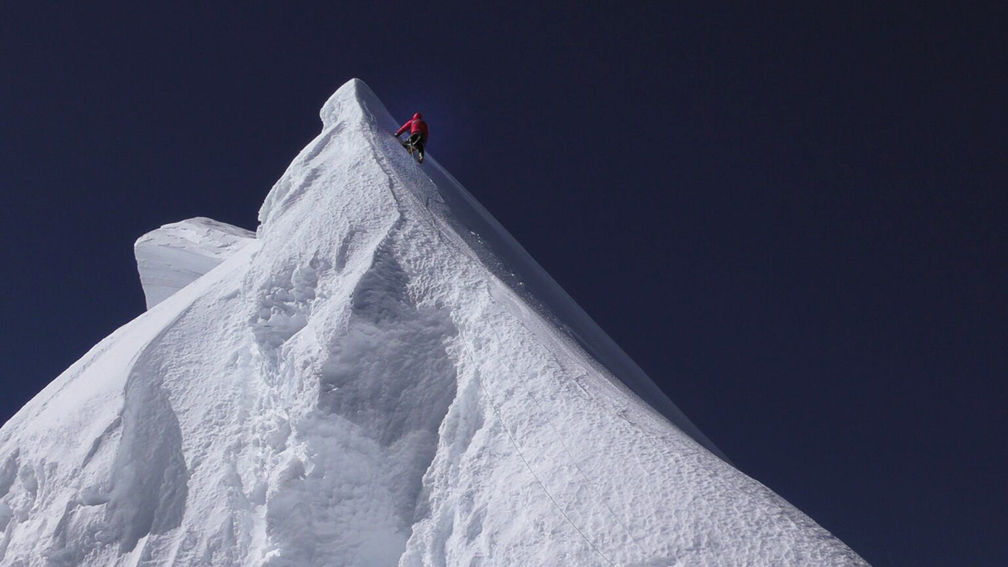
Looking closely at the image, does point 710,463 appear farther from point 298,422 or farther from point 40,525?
point 40,525

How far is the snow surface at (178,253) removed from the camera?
53.0ft

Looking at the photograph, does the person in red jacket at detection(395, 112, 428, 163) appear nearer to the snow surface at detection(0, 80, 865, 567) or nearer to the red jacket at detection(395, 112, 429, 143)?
the red jacket at detection(395, 112, 429, 143)

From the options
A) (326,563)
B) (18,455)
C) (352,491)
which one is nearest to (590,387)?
(352,491)

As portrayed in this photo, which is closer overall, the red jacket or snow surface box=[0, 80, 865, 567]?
snow surface box=[0, 80, 865, 567]

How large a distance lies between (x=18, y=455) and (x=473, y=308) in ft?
16.9

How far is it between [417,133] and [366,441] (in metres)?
8.62

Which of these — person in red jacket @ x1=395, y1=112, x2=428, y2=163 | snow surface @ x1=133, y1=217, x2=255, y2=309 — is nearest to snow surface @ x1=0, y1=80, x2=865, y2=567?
person in red jacket @ x1=395, y1=112, x2=428, y2=163

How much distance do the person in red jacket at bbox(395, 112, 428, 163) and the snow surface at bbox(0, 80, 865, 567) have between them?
183 inches

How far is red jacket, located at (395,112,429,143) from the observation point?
44.4 feet

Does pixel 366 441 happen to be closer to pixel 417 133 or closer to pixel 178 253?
pixel 417 133

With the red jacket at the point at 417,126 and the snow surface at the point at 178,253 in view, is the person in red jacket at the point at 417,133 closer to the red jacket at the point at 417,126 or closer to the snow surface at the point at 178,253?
the red jacket at the point at 417,126

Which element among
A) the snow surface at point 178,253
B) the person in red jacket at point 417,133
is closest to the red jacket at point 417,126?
the person in red jacket at point 417,133

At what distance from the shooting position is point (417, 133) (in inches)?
534

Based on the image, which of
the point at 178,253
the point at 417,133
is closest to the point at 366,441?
the point at 417,133
